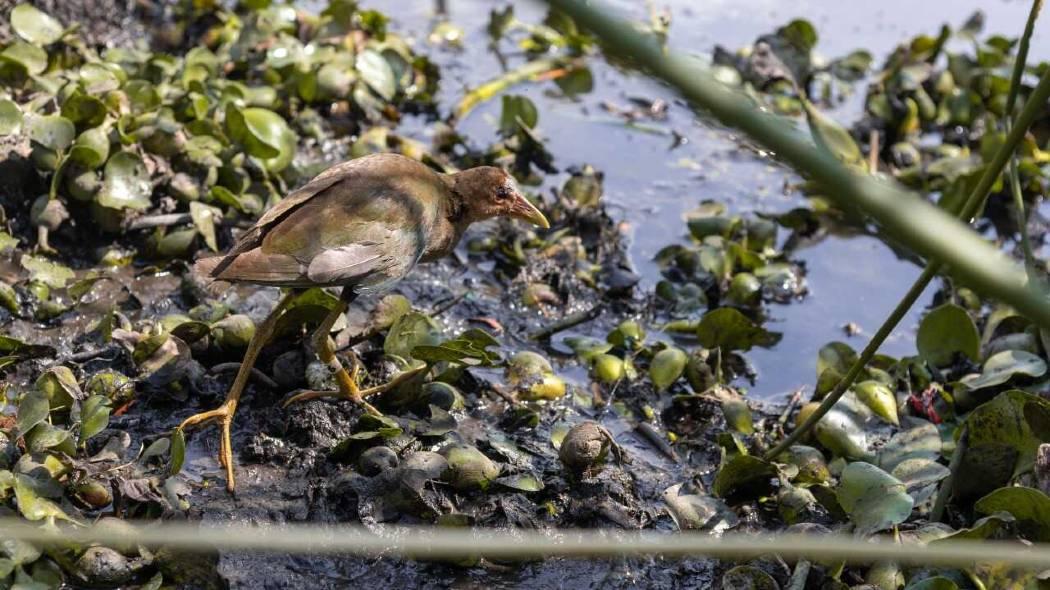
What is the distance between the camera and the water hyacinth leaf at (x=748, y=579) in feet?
10.2

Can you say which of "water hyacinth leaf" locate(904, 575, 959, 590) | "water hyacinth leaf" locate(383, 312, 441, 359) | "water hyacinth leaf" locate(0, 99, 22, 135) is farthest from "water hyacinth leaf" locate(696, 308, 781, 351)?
"water hyacinth leaf" locate(0, 99, 22, 135)

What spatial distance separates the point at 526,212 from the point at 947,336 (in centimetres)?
174

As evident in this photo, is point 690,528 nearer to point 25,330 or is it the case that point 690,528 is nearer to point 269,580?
point 269,580

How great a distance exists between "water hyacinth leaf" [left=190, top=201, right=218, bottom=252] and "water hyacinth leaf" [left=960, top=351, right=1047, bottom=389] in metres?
3.03

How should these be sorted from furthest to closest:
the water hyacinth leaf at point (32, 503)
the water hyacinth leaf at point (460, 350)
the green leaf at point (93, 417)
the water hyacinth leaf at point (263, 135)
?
1. the water hyacinth leaf at point (263, 135)
2. the water hyacinth leaf at point (460, 350)
3. the green leaf at point (93, 417)
4. the water hyacinth leaf at point (32, 503)

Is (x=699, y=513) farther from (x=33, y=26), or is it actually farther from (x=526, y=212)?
(x=33, y=26)

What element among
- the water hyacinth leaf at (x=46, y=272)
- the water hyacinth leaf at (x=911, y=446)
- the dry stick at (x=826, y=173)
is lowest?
the water hyacinth leaf at (x=46, y=272)

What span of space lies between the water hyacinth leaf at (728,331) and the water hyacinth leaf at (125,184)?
92.7 inches

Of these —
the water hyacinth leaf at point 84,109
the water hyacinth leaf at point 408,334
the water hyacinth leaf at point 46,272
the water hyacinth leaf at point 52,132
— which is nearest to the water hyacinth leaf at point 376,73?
the water hyacinth leaf at point 84,109

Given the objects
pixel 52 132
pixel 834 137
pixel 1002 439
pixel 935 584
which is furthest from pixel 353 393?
pixel 834 137

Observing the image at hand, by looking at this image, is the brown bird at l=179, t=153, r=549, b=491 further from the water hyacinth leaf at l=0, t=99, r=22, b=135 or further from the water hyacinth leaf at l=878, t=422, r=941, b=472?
the water hyacinth leaf at l=878, t=422, r=941, b=472

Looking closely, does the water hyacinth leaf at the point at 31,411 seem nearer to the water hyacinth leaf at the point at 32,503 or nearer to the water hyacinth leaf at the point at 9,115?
the water hyacinth leaf at the point at 32,503

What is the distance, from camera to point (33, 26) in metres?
5.30

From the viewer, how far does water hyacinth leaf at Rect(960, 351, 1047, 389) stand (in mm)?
3990
